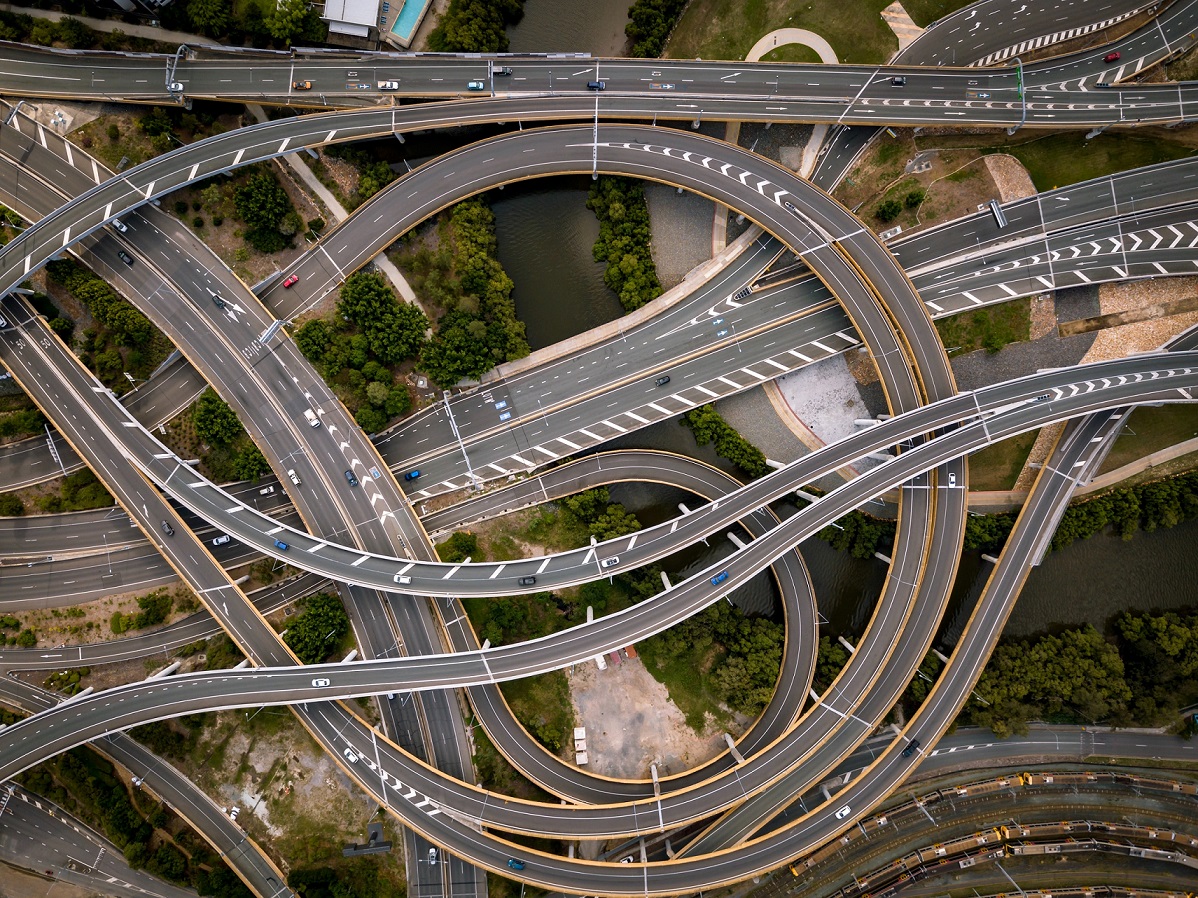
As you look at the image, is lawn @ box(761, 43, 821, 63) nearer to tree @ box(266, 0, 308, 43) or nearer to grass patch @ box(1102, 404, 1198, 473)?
tree @ box(266, 0, 308, 43)

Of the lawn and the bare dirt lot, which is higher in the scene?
the lawn

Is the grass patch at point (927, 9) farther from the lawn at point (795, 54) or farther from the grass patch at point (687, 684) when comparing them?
the grass patch at point (687, 684)

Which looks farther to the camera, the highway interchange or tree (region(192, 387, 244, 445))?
tree (region(192, 387, 244, 445))

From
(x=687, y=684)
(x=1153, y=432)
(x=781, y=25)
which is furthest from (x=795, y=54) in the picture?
(x=687, y=684)

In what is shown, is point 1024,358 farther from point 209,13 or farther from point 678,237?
point 209,13

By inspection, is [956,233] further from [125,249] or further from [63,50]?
[63,50]

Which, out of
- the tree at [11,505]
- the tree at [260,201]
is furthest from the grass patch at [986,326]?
the tree at [11,505]

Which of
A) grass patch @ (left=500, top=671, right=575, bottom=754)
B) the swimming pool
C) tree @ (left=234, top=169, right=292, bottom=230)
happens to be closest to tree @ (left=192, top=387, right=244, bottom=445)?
tree @ (left=234, top=169, right=292, bottom=230)
